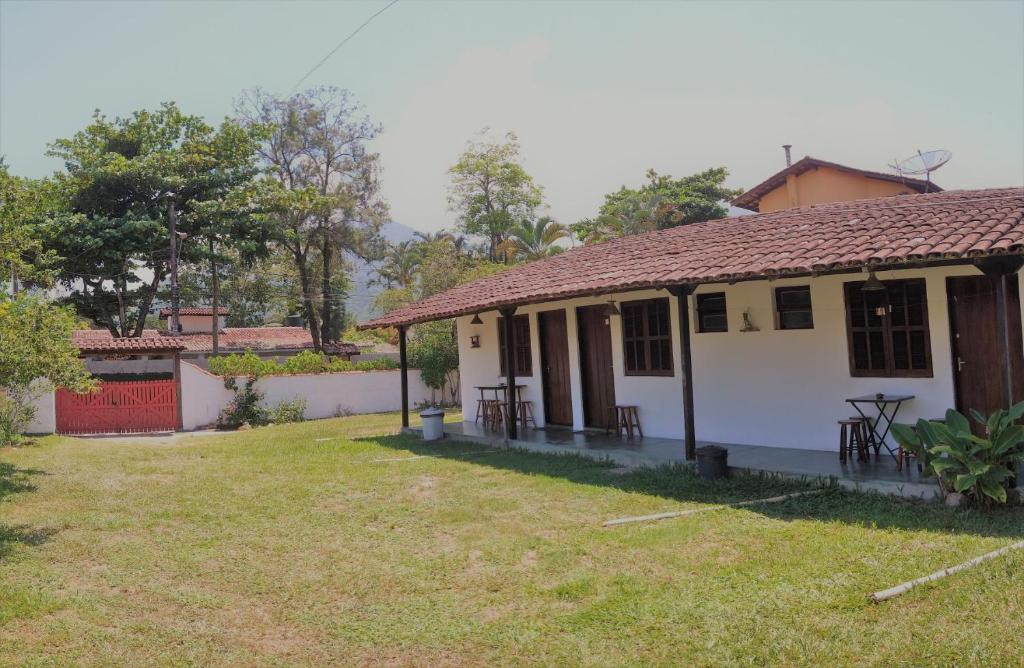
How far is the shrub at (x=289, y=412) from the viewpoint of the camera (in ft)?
68.5

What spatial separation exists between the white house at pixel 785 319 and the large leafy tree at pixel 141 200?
17.7 metres

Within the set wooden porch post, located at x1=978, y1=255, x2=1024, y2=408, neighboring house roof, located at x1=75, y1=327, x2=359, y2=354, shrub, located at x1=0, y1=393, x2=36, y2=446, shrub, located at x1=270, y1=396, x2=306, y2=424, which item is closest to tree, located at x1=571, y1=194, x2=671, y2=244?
neighboring house roof, located at x1=75, y1=327, x2=359, y2=354

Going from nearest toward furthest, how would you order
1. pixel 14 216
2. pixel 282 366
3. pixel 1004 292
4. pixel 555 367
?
1. pixel 1004 292
2. pixel 14 216
3. pixel 555 367
4. pixel 282 366

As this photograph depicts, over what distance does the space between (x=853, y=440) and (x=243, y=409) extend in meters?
16.1

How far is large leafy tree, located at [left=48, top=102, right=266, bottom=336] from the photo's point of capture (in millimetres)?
26703

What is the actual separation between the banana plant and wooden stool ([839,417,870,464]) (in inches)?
75.5

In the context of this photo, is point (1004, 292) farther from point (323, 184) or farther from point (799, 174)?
point (323, 184)

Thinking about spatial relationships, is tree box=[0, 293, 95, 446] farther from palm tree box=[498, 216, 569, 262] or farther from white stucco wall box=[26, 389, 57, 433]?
palm tree box=[498, 216, 569, 262]

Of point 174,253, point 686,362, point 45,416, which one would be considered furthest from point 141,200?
point 686,362

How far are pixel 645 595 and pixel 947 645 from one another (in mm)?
1831

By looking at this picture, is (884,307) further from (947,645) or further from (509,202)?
(509,202)

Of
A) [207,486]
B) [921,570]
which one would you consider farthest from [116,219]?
[921,570]

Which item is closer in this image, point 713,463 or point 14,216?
point 713,463

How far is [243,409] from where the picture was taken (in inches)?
805
